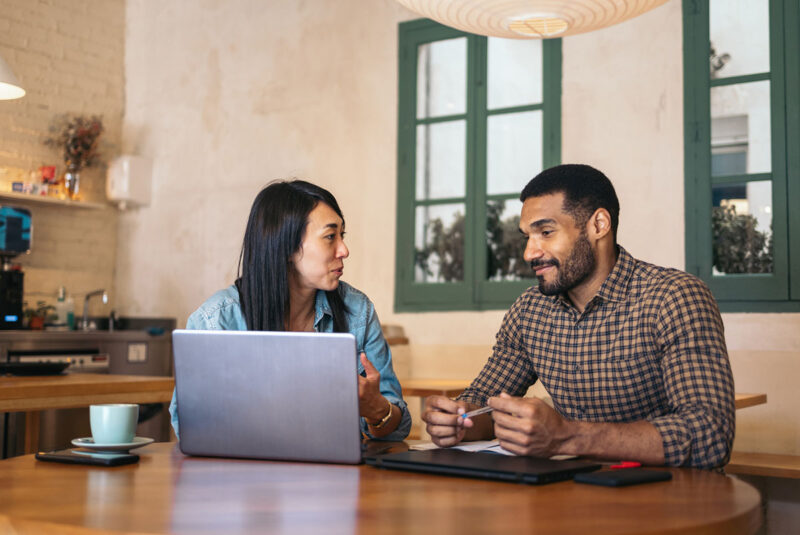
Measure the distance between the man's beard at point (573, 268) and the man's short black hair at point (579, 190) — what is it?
0.06 metres

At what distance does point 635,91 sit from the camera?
4211 millimetres

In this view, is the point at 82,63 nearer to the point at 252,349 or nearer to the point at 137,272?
the point at 137,272

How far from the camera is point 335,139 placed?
506 centimetres

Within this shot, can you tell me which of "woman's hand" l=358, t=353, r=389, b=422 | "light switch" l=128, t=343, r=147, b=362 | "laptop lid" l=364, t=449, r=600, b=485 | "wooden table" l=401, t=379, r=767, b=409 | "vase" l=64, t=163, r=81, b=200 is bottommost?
"wooden table" l=401, t=379, r=767, b=409

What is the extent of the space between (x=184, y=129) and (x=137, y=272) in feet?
3.42

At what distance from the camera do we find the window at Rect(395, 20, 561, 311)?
455 centimetres

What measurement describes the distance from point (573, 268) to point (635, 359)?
263 millimetres

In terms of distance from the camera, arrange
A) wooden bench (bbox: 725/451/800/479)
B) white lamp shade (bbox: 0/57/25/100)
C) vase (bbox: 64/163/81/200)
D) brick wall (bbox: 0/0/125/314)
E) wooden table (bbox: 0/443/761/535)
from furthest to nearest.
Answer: vase (bbox: 64/163/81/200) < brick wall (bbox: 0/0/125/314) < white lamp shade (bbox: 0/57/25/100) < wooden bench (bbox: 725/451/800/479) < wooden table (bbox: 0/443/761/535)

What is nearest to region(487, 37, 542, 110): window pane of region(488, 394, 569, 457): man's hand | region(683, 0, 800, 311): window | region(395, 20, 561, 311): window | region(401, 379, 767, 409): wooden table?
region(395, 20, 561, 311): window

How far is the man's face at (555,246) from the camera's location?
196 cm

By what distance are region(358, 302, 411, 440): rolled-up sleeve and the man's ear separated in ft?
1.85

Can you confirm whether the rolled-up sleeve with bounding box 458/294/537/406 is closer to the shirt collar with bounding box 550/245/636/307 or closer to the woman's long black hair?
the shirt collar with bounding box 550/245/636/307

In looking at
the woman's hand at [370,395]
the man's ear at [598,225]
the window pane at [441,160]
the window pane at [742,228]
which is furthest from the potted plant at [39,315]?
the man's ear at [598,225]

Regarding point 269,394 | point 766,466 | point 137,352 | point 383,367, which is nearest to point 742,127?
point 766,466
